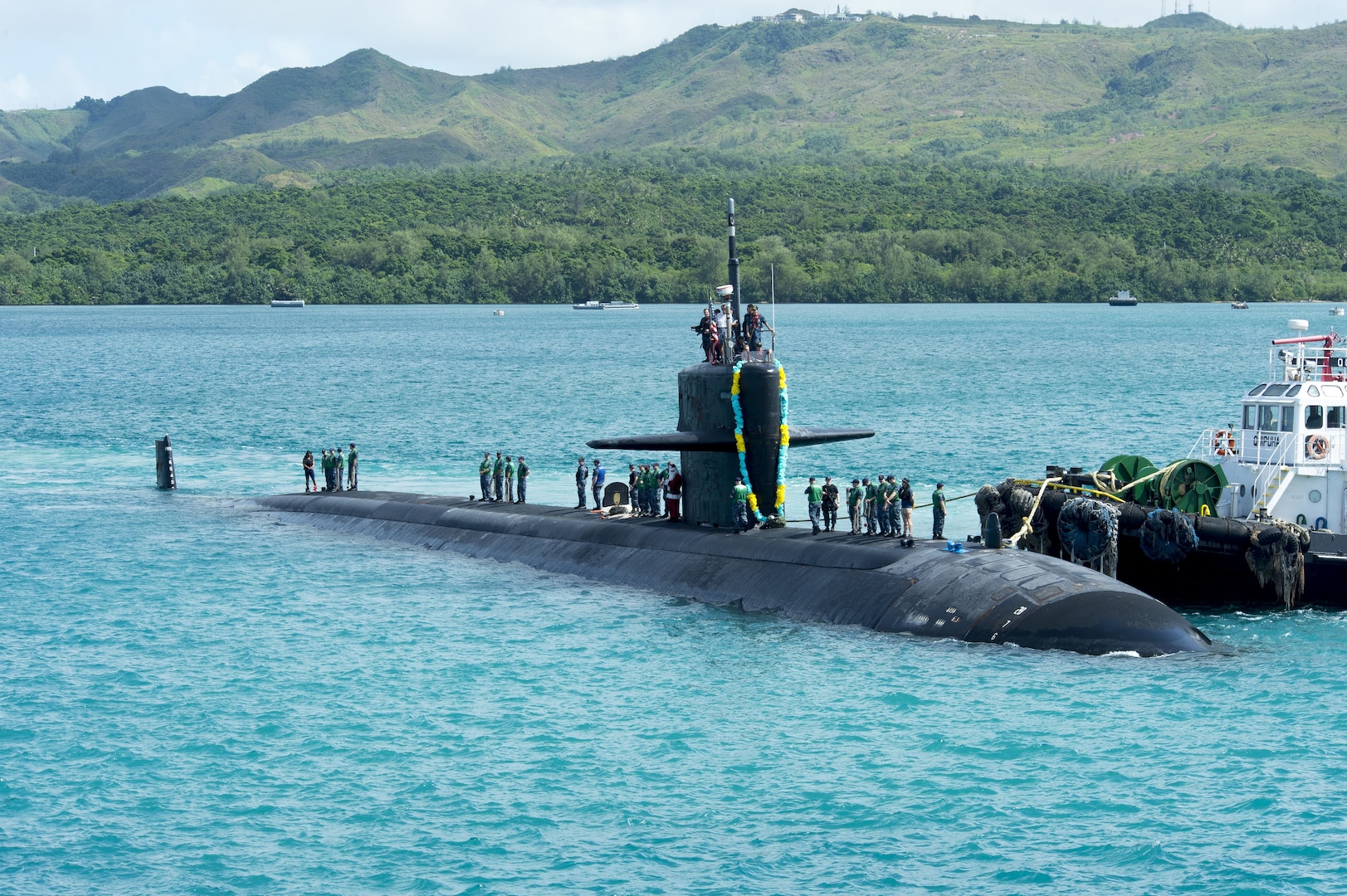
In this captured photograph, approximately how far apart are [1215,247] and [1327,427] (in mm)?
177304

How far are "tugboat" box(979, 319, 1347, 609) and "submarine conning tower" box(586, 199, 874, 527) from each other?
5.22 m

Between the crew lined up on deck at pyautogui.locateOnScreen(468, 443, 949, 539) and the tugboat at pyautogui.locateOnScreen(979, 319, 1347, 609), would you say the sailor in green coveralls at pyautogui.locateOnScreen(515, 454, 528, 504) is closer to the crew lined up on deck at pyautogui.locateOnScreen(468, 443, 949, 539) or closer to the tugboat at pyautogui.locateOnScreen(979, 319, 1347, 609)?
the crew lined up on deck at pyautogui.locateOnScreen(468, 443, 949, 539)

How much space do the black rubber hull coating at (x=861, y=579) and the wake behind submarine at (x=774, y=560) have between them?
0.03 metres

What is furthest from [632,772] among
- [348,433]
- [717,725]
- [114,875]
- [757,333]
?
[348,433]

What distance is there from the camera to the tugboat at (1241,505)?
98.3 ft

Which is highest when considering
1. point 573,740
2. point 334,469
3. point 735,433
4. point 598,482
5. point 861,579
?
point 735,433

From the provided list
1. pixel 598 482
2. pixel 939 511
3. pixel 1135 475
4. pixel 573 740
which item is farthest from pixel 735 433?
pixel 1135 475

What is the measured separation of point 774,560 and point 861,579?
2217 mm

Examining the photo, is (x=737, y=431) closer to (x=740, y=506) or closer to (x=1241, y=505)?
(x=740, y=506)

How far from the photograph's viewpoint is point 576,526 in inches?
1319

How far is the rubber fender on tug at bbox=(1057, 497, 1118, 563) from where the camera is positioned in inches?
1182

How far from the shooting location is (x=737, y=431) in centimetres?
2833

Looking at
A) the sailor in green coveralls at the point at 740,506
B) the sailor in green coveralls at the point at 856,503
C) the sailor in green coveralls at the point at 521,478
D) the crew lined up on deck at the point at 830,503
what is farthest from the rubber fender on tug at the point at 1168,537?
the sailor in green coveralls at the point at 521,478

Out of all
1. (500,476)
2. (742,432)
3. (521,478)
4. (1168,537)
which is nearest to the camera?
(742,432)
